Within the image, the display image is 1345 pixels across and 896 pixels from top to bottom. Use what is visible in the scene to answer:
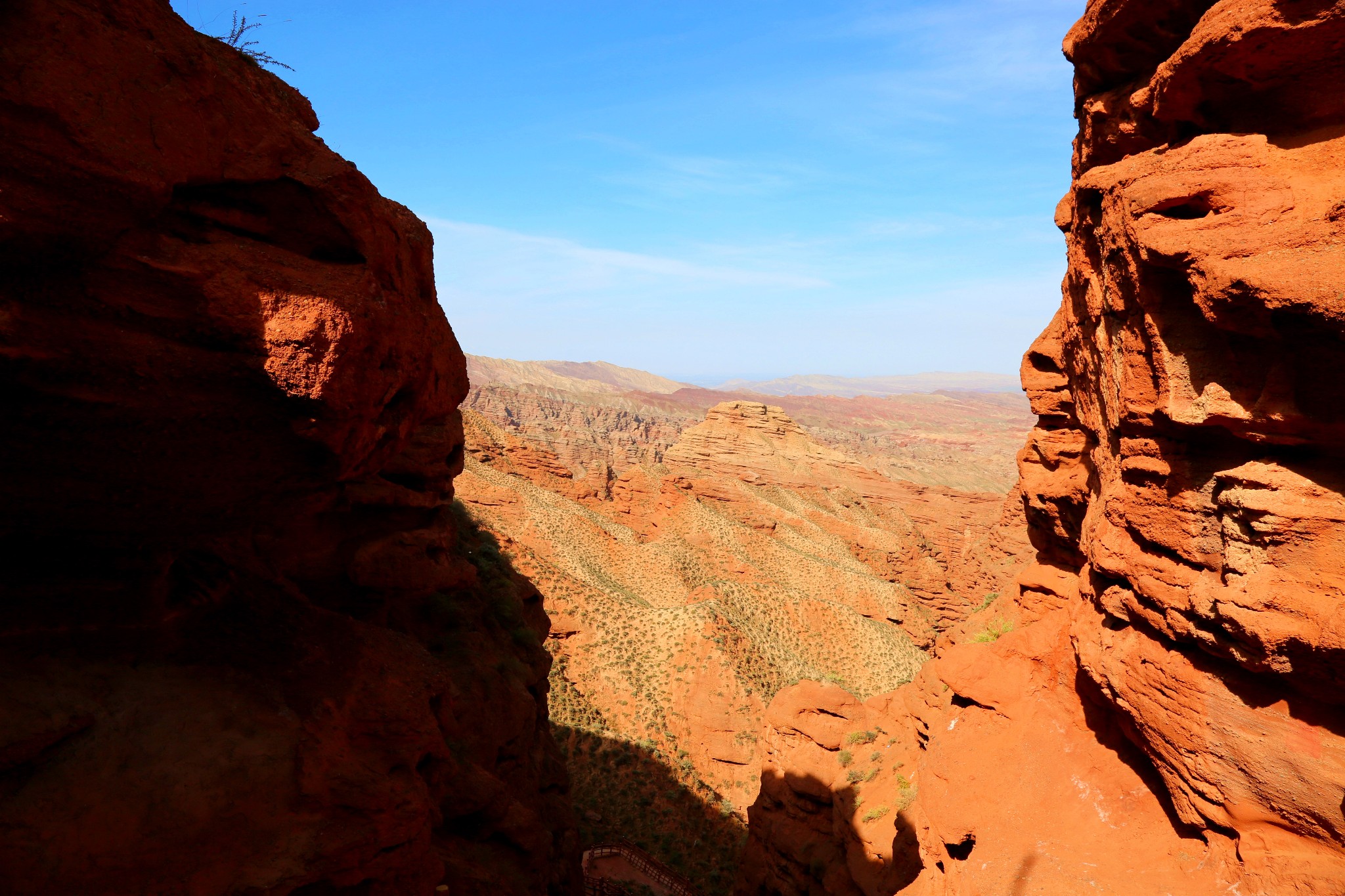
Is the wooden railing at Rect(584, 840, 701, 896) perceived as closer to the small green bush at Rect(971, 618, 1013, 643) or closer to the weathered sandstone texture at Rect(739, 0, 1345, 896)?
the small green bush at Rect(971, 618, 1013, 643)

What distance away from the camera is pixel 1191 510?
677 cm

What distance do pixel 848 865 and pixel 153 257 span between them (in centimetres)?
1312

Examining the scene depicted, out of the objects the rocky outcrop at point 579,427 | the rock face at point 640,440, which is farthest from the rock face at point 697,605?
the rocky outcrop at point 579,427

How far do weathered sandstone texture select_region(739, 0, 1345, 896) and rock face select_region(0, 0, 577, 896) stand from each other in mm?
7067

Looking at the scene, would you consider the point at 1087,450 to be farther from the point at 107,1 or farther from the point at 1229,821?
the point at 107,1

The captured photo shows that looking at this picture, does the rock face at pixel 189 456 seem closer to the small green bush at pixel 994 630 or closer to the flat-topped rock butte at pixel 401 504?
the flat-topped rock butte at pixel 401 504

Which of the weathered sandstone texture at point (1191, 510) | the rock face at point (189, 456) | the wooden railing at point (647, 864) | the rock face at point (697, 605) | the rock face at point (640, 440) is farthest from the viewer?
the rock face at point (640, 440)

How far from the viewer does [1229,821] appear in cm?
616

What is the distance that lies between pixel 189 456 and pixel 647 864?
1705 centimetres

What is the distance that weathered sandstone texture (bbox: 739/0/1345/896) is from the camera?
5539 mm

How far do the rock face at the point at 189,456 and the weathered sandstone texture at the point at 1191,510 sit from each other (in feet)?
23.2

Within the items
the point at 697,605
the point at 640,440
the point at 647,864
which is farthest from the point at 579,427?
the point at 647,864

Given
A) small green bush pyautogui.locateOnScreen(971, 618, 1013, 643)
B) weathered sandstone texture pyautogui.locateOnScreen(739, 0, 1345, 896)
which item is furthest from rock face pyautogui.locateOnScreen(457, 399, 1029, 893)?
weathered sandstone texture pyautogui.locateOnScreen(739, 0, 1345, 896)

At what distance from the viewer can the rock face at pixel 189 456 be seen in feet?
17.0
